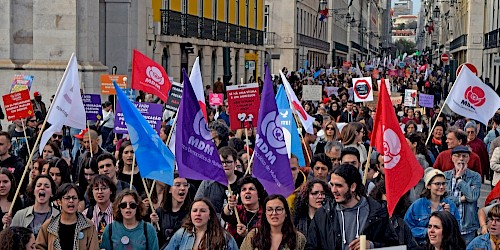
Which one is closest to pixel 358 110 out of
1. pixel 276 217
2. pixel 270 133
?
pixel 270 133

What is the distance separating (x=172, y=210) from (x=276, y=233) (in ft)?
5.13

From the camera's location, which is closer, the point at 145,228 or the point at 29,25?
the point at 145,228

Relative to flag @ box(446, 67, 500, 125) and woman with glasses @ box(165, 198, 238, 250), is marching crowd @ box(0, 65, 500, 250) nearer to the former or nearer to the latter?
woman with glasses @ box(165, 198, 238, 250)

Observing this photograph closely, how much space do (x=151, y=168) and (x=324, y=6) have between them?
70.9 meters

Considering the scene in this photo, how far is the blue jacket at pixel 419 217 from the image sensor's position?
8.98m

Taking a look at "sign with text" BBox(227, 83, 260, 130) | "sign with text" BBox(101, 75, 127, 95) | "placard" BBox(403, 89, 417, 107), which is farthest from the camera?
"placard" BBox(403, 89, 417, 107)

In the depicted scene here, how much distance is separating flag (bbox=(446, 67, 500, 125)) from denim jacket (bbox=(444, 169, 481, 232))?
4.14 metres

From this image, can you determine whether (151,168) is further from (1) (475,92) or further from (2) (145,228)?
(1) (475,92)

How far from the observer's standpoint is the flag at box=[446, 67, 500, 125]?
1437 centimetres

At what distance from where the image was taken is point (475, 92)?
47.5ft

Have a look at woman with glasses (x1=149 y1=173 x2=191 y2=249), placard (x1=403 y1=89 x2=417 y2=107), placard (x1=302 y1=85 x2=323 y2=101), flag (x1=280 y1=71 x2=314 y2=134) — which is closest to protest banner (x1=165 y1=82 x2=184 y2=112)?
flag (x1=280 y1=71 x2=314 y2=134)

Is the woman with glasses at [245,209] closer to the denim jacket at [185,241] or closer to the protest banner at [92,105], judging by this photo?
the denim jacket at [185,241]

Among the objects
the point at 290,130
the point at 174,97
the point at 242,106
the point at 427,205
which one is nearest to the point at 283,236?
the point at 427,205

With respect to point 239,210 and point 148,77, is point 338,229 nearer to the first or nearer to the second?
point 239,210
